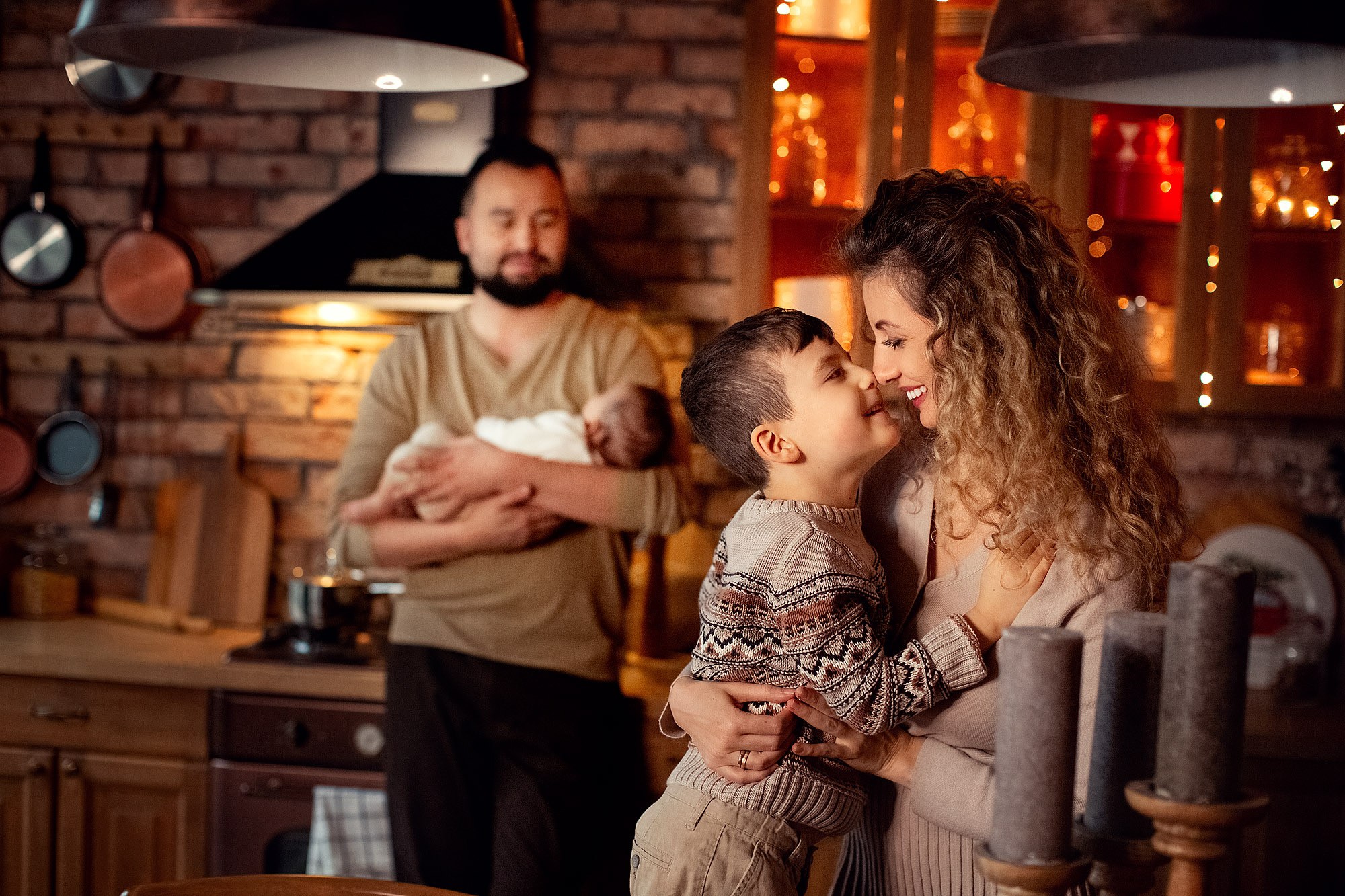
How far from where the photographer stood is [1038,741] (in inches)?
30.4

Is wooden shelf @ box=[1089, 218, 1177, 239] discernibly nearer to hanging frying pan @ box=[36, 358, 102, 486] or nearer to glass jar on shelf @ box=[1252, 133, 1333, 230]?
glass jar on shelf @ box=[1252, 133, 1333, 230]

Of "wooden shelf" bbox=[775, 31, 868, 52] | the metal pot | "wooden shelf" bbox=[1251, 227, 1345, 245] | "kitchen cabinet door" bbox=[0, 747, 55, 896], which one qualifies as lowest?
"kitchen cabinet door" bbox=[0, 747, 55, 896]

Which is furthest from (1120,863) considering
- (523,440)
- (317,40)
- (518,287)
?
(518,287)

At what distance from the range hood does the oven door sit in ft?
3.55

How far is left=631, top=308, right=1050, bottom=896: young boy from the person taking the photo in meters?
1.32

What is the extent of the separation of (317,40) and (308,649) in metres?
1.92

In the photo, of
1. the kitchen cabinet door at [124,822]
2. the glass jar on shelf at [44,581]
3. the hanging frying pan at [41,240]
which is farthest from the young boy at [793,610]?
the hanging frying pan at [41,240]

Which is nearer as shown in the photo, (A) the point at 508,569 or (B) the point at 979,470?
(B) the point at 979,470

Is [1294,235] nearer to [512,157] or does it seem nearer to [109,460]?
[512,157]

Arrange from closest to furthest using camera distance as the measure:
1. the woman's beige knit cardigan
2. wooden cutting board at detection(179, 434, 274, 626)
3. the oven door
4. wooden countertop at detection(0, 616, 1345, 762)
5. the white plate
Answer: the woman's beige knit cardigan, wooden countertop at detection(0, 616, 1345, 762), the oven door, the white plate, wooden cutting board at detection(179, 434, 274, 626)

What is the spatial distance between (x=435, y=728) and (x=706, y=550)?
88 centimetres

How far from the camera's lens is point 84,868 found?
9.55ft

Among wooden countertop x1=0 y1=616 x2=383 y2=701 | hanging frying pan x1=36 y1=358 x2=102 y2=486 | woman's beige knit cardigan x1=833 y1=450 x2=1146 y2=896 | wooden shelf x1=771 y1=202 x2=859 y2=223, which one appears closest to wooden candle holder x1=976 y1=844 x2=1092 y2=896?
woman's beige knit cardigan x1=833 y1=450 x2=1146 y2=896

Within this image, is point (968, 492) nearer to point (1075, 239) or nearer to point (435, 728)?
point (1075, 239)
